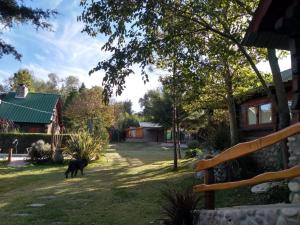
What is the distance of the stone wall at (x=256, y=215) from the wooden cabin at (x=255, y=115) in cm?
1136

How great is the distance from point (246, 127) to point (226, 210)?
1538cm

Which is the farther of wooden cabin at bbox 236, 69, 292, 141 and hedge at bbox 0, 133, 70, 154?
hedge at bbox 0, 133, 70, 154

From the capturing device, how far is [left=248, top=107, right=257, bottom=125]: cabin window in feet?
68.9

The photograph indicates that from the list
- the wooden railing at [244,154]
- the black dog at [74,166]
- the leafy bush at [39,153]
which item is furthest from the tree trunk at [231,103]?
the leafy bush at [39,153]

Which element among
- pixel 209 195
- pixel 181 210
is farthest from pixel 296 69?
pixel 181 210

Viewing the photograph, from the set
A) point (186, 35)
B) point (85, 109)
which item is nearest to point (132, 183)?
point (186, 35)

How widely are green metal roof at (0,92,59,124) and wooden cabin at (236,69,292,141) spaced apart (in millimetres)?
29011

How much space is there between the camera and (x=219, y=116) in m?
23.6

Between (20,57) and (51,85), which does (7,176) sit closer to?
(20,57)

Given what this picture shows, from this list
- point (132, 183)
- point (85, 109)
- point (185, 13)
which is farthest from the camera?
point (85, 109)

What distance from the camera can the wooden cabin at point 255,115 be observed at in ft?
63.2

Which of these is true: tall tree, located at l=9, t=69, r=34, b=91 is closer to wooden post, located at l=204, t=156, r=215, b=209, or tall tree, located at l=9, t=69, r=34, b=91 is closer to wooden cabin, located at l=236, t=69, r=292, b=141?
wooden cabin, located at l=236, t=69, r=292, b=141

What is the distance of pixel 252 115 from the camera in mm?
21312

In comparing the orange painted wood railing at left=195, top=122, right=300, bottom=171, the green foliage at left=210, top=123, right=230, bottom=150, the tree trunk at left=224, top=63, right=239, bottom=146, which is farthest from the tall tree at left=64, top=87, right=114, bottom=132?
the orange painted wood railing at left=195, top=122, right=300, bottom=171
